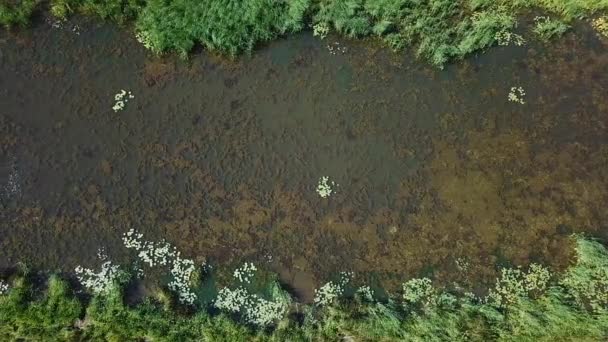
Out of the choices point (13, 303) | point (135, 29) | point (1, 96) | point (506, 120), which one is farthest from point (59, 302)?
point (506, 120)

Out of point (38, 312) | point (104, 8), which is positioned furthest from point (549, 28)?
point (38, 312)

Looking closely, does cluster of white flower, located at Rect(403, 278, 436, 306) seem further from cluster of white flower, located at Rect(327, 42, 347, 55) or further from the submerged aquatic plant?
the submerged aquatic plant

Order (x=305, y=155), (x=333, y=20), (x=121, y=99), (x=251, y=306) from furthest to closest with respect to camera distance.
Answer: (x=333, y=20), (x=121, y=99), (x=305, y=155), (x=251, y=306)

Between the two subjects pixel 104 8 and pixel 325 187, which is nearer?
pixel 325 187

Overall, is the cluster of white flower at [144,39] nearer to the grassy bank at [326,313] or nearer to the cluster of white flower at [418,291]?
the grassy bank at [326,313]

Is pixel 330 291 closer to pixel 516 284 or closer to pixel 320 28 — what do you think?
pixel 516 284

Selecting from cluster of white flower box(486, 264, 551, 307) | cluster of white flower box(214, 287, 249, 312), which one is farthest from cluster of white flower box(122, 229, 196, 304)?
cluster of white flower box(486, 264, 551, 307)

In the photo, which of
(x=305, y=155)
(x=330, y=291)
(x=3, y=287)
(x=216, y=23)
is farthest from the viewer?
(x=216, y=23)

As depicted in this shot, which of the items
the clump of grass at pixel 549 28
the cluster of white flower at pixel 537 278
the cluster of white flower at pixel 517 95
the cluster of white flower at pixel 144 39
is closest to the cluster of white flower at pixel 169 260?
the cluster of white flower at pixel 144 39
